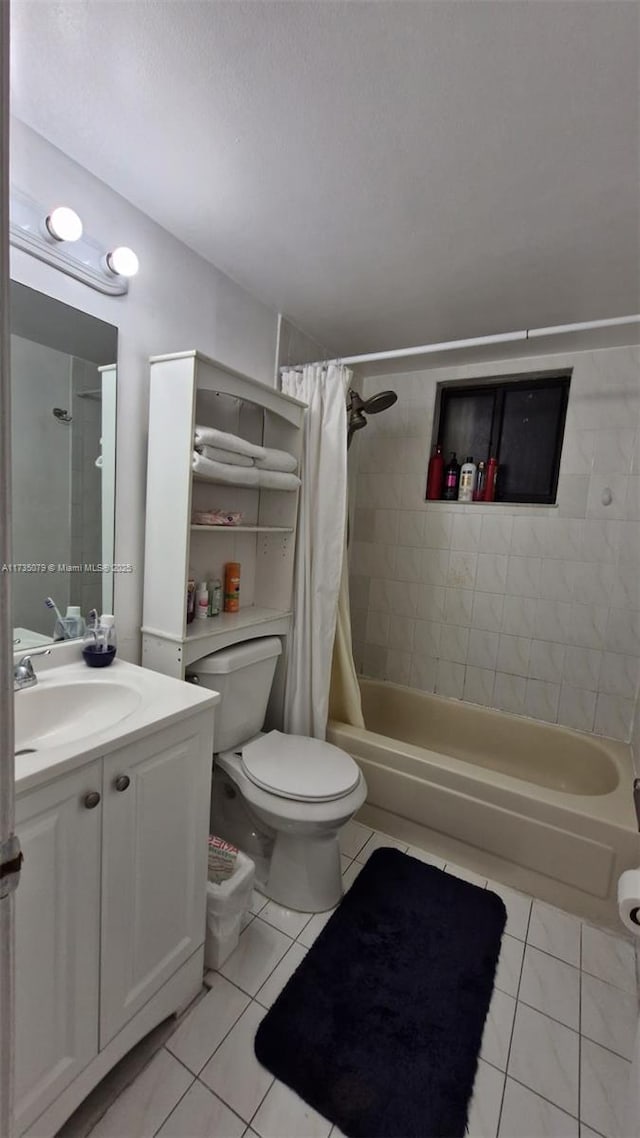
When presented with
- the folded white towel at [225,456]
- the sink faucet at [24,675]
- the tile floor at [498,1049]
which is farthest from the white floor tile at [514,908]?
the folded white towel at [225,456]

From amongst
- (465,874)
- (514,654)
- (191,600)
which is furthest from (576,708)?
(191,600)

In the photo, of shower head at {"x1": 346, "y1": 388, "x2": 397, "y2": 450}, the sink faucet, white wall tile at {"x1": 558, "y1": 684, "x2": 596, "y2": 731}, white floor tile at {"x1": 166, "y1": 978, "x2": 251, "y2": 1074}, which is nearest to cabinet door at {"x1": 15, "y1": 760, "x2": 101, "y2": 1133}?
white floor tile at {"x1": 166, "y1": 978, "x2": 251, "y2": 1074}

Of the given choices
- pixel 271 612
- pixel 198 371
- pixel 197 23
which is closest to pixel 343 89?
pixel 197 23

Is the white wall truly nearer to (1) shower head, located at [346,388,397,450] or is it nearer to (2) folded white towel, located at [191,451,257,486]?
(2) folded white towel, located at [191,451,257,486]

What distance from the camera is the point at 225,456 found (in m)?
1.59

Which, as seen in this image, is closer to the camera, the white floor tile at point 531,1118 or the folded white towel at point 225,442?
the white floor tile at point 531,1118

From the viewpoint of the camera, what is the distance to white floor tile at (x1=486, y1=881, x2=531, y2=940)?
1611mm

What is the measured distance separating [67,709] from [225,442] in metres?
0.91

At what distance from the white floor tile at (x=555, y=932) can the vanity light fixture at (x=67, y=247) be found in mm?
2457

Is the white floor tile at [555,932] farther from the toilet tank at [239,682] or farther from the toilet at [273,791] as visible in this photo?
the toilet tank at [239,682]

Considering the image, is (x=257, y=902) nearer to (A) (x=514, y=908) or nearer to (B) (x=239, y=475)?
(A) (x=514, y=908)

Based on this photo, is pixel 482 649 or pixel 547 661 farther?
pixel 482 649

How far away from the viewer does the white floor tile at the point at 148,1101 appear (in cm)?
103

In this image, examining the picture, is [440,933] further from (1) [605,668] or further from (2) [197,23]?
(2) [197,23]
